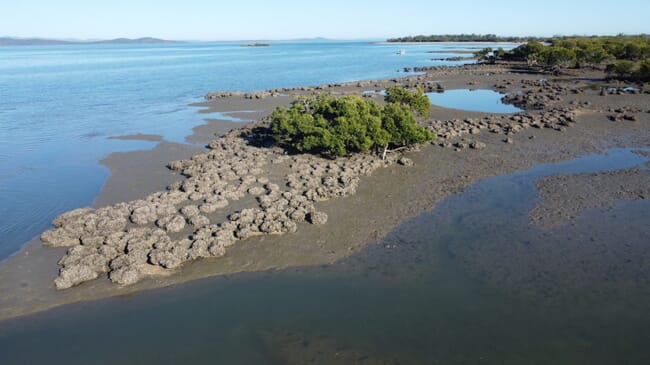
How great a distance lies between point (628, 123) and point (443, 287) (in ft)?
125

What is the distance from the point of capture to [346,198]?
23656 millimetres

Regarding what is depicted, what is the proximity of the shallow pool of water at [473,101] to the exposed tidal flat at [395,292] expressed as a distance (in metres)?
28.6

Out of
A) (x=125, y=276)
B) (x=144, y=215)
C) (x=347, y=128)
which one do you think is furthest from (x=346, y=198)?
(x=125, y=276)

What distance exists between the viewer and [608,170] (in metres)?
28.2

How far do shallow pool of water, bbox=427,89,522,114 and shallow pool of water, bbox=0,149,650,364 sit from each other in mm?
35403

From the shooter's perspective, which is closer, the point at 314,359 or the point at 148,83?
the point at 314,359

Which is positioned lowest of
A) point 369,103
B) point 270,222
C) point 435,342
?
point 435,342

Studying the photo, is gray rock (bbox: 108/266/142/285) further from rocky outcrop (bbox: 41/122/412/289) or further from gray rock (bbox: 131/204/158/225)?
A: gray rock (bbox: 131/204/158/225)

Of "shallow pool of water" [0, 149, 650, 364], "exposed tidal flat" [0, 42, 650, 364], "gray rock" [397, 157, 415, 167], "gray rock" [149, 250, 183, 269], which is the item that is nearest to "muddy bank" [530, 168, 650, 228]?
"exposed tidal flat" [0, 42, 650, 364]

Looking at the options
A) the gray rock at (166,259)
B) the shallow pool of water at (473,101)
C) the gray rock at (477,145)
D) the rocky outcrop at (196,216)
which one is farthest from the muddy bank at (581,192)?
the shallow pool of water at (473,101)

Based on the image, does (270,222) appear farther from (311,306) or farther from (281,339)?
(281,339)

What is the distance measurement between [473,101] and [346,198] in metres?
42.2

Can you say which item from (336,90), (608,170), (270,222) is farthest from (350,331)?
(336,90)

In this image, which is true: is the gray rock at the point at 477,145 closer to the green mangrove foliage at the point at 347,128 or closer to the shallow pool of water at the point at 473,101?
the green mangrove foliage at the point at 347,128
